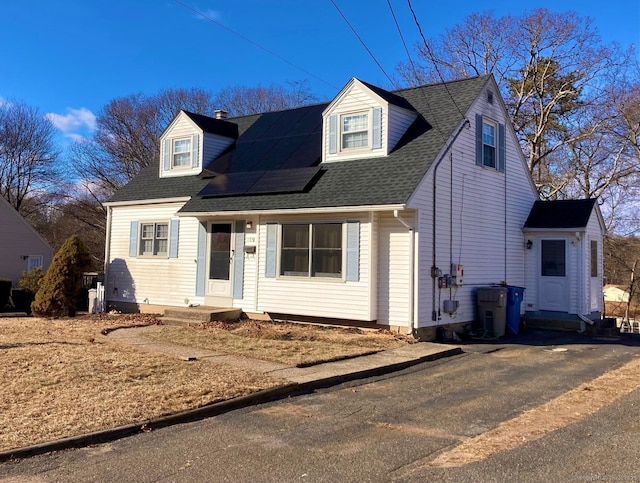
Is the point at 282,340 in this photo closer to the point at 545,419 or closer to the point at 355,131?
the point at 355,131

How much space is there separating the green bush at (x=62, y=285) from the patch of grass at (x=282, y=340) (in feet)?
13.8

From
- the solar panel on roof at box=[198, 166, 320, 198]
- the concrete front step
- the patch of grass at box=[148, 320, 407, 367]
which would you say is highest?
the solar panel on roof at box=[198, 166, 320, 198]

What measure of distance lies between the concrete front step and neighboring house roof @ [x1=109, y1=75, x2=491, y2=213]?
2.61 metres

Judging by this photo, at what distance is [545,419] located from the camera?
20.1 ft

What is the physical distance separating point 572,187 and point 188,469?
92.3 feet

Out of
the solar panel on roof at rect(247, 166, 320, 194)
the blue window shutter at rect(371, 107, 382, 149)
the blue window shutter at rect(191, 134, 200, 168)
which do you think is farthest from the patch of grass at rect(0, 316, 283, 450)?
the blue window shutter at rect(191, 134, 200, 168)

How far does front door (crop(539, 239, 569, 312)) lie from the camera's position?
50.1 ft

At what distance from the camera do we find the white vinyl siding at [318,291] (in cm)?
1244

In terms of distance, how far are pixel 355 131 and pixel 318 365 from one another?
23.5ft

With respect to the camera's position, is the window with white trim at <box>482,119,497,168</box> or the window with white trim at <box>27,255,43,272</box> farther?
the window with white trim at <box>27,255,43,272</box>

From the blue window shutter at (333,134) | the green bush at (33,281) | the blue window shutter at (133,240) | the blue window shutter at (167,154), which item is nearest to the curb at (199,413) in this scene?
the blue window shutter at (333,134)

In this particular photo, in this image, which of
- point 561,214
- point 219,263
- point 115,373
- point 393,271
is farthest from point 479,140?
point 115,373

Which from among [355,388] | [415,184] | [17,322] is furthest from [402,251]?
[17,322]

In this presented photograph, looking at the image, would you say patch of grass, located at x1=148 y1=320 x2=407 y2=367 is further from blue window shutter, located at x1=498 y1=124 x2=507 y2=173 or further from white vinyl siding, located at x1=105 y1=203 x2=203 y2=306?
blue window shutter, located at x1=498 y1=124 x2=507 y2=173
